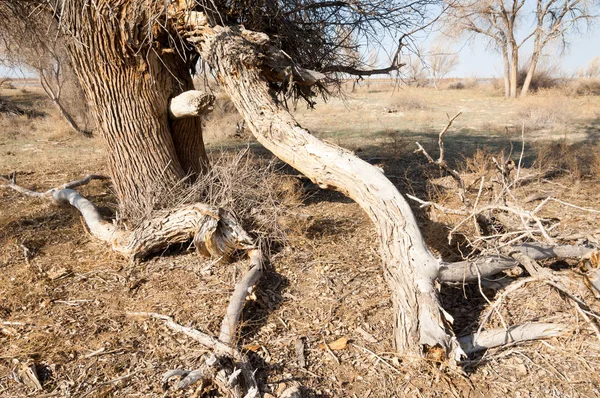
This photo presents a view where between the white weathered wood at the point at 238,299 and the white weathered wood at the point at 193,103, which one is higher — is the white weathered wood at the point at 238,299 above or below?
below

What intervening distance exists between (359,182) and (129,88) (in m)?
2.63

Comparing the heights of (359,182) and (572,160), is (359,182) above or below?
above

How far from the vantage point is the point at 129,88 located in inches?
160

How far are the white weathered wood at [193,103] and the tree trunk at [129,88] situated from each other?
203 mm

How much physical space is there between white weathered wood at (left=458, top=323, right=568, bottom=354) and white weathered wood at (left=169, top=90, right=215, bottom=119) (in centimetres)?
318

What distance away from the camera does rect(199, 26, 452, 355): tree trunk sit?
2.50m

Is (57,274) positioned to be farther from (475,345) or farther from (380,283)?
(475,345)

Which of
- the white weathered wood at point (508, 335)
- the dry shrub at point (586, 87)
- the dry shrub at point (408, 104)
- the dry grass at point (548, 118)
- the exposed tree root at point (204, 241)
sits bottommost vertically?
the white weathered wood at point (508, 335)

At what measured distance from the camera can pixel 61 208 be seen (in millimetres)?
5281

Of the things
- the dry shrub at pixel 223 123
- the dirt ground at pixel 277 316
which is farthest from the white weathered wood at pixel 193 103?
the dry shrub at pixel 223 123

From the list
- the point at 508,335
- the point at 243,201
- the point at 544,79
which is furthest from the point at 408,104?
the point at 508,335

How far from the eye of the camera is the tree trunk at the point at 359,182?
2.50m

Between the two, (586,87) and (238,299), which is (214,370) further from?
(586,87)

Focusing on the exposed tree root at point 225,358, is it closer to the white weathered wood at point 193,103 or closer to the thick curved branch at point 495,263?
the thick curved branch at point 495,263
